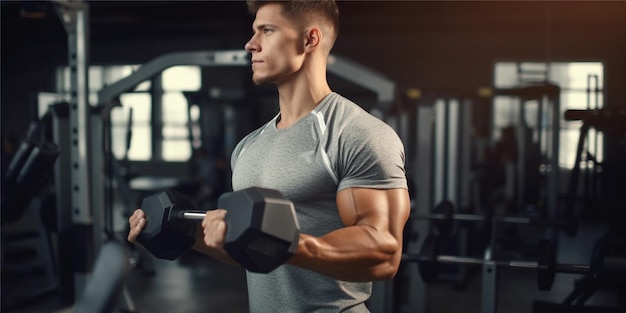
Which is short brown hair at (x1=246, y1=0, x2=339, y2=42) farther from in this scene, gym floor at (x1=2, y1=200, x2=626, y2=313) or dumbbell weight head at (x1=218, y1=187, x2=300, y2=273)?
gym floor at (x1=2, y1=200, x2=626, y2=313)

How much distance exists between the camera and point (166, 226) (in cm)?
102

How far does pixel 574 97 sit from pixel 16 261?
6847mm

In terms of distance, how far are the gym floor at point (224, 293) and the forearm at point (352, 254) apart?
2.17 meters

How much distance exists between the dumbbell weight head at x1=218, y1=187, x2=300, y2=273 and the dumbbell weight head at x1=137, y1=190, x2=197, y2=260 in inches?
9.7

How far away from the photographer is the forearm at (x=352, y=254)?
854 mm

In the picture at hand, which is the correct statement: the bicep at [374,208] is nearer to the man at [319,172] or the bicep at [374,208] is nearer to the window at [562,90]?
the man at [319,172]

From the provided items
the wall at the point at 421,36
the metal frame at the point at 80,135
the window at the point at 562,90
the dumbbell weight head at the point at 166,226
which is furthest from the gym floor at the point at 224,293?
the window at the point at 562,90

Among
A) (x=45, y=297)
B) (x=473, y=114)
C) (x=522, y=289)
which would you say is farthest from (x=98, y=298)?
(x=473, y=114)

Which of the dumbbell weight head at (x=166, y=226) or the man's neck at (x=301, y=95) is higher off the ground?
the man's neck at (x=301, y=95)

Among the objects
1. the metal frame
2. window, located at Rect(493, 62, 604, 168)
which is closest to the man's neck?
the metal frame

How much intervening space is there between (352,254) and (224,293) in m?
3.06

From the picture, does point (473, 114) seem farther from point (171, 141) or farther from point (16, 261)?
point (16, 261)

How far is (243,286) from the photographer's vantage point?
3.98 meters

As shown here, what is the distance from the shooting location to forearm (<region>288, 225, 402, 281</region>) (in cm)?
85
